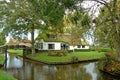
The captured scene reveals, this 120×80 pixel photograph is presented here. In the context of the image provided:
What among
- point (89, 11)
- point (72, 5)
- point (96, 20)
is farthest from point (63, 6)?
point (96, 20)

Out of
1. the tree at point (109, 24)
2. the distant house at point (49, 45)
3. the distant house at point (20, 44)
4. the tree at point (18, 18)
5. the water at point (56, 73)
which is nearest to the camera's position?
the water at point (56, 73)

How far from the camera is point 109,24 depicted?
2750 centimetres

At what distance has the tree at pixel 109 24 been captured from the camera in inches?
1028

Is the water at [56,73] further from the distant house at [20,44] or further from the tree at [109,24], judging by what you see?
the distant house at [20,44]

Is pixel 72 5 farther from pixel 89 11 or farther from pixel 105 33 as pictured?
pixel 105 33

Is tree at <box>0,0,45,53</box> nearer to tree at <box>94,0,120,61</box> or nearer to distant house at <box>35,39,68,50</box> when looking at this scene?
distant house at <box>35,39,68,50</box>

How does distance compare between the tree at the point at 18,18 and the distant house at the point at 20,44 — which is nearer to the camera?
the tree at the point at 18,18

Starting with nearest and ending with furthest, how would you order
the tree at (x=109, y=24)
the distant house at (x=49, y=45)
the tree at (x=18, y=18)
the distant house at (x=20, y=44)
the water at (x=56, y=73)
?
the water at (x=56, y=73) → the tree at (x=109, y=24) → the tree at (x=18, y=18) → the distant house at (x=49, y=45) → the distant house at (x=20, y=44)

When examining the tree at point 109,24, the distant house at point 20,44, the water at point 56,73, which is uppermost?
the tree at point 109,24

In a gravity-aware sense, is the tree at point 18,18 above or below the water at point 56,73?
above

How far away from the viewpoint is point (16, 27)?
148 feet

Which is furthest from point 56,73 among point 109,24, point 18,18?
point 18,18

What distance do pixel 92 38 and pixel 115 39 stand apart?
2757 millimetres

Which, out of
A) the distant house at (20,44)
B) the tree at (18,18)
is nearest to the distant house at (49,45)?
the distant house at (20,44)
